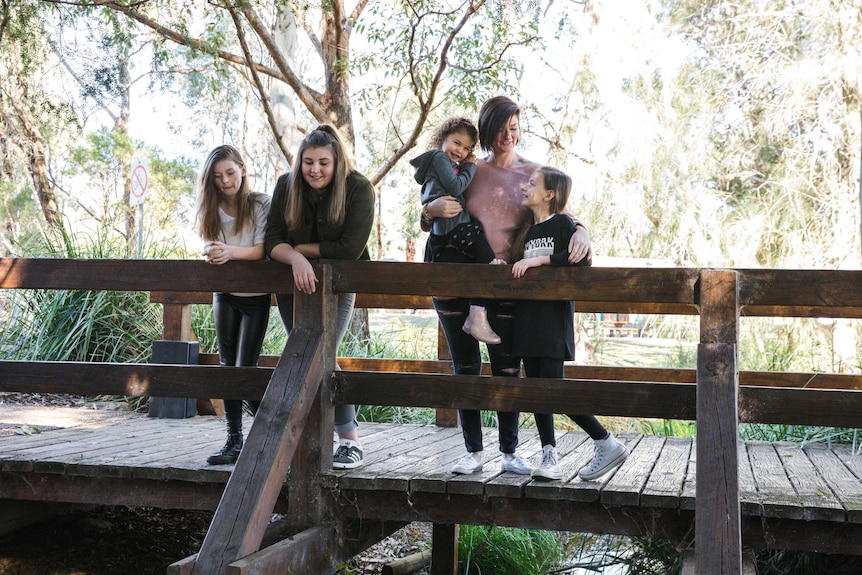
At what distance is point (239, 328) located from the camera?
4098 mm

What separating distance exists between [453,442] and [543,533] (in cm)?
140

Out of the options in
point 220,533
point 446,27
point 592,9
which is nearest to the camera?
point 220,533

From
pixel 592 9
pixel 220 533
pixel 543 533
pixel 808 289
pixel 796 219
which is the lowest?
pixel 543 533

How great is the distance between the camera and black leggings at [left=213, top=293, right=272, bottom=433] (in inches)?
158

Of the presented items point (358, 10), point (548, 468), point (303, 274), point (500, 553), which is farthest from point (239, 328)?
point (358, 10)

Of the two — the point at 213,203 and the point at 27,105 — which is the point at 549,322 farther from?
the point at 27,105

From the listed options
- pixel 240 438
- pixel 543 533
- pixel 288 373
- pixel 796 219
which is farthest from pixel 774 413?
pixel 796 219

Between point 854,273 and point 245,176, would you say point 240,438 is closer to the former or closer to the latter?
point 245,176

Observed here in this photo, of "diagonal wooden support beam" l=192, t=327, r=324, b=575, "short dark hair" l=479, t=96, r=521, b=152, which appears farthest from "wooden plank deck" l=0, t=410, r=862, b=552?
"short dark hair" l=479, t=96, r=521, b=152

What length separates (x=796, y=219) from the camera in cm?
1198

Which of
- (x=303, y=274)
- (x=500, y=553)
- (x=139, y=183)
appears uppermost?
(x=139, y=183)

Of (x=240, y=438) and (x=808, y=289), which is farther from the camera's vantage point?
(x=240, y=438)

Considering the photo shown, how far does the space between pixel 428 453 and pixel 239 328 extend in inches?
45.3

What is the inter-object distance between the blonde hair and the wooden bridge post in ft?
5.07
